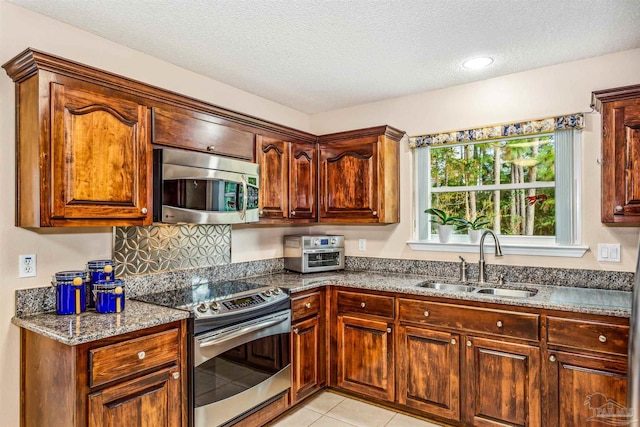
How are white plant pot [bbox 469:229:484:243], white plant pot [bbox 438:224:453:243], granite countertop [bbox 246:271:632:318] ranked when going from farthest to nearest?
1. white plant pot [bbox 438:224:453:243]
2. white plant pot [bbox 469:229:484:243]
3. granite countertop [bbox 246:271:632:318]

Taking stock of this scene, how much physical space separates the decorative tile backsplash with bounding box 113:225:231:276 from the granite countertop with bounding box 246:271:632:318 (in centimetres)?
41

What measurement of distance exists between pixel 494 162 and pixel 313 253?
66.1 inches

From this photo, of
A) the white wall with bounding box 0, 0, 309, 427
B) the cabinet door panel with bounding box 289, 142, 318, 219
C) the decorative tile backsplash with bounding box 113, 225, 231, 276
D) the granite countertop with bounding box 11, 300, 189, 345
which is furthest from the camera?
the cabinet door panel with bounding box 289, 142, 318, 219

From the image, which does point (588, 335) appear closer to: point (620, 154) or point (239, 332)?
point (620, 154)

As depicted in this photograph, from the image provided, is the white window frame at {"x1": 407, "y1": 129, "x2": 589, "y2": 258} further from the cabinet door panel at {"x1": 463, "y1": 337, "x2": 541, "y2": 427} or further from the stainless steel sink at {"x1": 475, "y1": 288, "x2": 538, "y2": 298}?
the cabinet door panel at {"x1": 463, "y1": 337, "x2": 541, "y2": 427}

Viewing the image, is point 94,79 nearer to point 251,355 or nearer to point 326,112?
point 251,355

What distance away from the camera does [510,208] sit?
3.10 meters

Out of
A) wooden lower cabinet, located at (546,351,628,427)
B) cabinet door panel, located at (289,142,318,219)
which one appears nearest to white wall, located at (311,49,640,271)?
cabinet door panel, located at (289,142,318,219)

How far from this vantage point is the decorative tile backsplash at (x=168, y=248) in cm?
245

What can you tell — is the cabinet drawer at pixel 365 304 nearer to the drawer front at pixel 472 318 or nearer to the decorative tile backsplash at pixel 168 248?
the drawer front at pixel 472 318

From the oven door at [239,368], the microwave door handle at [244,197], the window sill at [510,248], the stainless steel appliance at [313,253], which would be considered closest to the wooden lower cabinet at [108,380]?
the oven door at [239,368]

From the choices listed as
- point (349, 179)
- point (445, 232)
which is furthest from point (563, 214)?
point (349, 179)

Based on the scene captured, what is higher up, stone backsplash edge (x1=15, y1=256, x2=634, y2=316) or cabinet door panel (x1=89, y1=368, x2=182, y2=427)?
stone backsplash edge (x1=15, y1=256, x2=634, y2=316)

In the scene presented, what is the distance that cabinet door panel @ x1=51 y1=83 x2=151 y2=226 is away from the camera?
1892 millimetres
